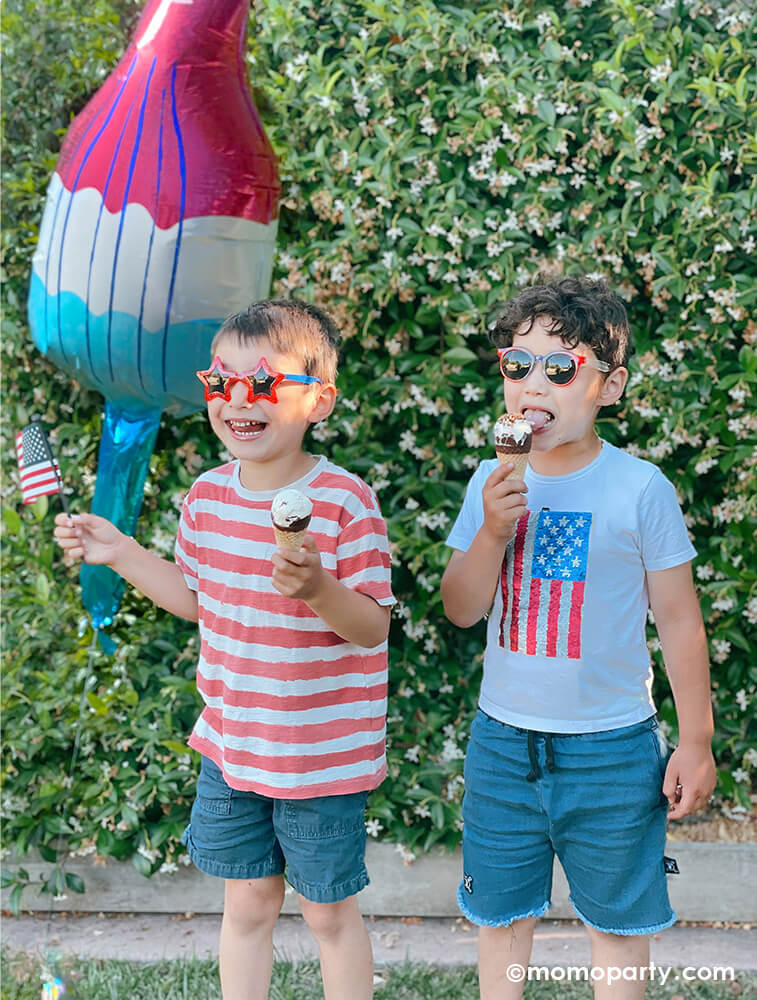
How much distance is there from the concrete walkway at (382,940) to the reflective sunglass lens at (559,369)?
1702 mm

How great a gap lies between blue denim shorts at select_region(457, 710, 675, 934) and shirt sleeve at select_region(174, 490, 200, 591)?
66 centimetres

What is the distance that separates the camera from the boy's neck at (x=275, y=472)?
189 centimetres

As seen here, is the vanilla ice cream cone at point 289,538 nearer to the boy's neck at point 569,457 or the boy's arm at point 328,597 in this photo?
the boy's arm at point 328,597

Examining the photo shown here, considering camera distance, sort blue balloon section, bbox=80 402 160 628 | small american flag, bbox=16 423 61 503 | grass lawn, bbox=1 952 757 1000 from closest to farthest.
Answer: small american flag, bbox=16 423 61 503
grass lawn, bbox=1 952 757 1000
blue balloon section, bbox=80 402 160 628

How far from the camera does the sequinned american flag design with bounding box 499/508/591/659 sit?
6.00ft

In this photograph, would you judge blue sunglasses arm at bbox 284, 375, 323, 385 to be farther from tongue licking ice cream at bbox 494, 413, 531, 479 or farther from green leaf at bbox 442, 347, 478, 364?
green leaf at bbox 442, 347, 478, 364

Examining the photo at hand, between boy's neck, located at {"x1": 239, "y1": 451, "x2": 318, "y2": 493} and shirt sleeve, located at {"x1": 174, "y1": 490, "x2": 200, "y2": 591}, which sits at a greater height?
boy's neck, located at {"x1": 239, "y1": 451, "x2": 318, "y2": 493}

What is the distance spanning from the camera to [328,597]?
167cm

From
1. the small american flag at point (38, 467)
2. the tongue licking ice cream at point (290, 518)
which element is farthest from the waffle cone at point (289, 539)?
the small american flag at point (38, 467)

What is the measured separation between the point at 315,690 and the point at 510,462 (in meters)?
0.55

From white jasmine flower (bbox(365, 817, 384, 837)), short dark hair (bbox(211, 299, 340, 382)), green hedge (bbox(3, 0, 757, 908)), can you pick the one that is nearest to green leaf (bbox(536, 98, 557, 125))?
green hedge (bbox(3, 0, 757, 908))

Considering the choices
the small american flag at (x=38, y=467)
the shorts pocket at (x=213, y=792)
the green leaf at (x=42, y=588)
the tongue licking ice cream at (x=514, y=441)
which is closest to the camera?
the tongue licking ice cream at (x=514, y=441)

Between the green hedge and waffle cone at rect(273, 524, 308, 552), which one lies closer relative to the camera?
waffle cone at rect(273, 524, 308, 552)

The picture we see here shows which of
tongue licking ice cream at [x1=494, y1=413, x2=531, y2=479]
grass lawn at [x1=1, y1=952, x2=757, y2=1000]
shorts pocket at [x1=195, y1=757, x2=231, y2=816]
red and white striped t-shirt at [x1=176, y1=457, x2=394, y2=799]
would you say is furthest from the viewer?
grass lawn at [x1=1, y1=952, x2=757, y2=1000]
